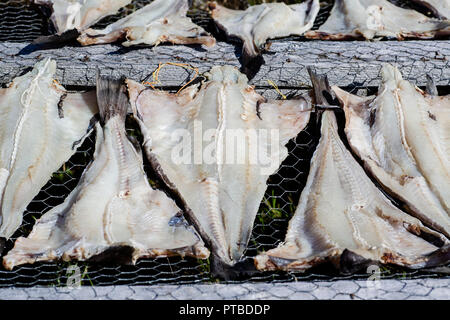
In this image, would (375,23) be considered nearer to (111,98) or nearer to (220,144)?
(220,144)

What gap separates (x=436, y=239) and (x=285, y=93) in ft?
5.70

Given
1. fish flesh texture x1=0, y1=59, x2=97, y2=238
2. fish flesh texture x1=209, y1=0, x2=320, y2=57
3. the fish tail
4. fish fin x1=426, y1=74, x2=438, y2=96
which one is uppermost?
fish flesh texture x1=209, y1=0, x2=320, y2=57

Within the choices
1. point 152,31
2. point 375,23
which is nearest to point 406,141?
point 375,23

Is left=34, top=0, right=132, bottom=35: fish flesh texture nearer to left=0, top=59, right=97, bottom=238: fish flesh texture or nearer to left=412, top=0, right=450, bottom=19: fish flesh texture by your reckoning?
left=0, top=59, right=97, bottom=238: fish flesh texture

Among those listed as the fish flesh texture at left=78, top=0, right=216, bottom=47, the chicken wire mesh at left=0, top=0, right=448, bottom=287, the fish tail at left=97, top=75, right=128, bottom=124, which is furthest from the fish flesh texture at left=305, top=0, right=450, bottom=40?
the fish tail at left=97, top=75, right=128, bottom=124

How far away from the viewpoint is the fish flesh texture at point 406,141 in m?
3.50

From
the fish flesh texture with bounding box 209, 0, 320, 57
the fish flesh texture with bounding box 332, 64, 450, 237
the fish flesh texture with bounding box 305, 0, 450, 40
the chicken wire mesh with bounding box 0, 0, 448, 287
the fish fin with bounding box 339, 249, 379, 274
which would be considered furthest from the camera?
the fish flesh texture with bounding box 305, 0, 450, 40

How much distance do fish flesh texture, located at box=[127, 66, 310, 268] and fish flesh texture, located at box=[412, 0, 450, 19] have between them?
171cm

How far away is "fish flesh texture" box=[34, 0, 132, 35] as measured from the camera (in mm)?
4871

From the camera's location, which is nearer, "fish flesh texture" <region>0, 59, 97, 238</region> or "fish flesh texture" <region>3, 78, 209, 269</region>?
"fish flesh texture" <region>3, 78, 209, 269</region>

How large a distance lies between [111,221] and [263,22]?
2.19m

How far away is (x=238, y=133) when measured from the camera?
3.83 metres

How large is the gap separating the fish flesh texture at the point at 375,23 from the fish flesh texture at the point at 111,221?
195 cm

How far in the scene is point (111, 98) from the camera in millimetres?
4047
